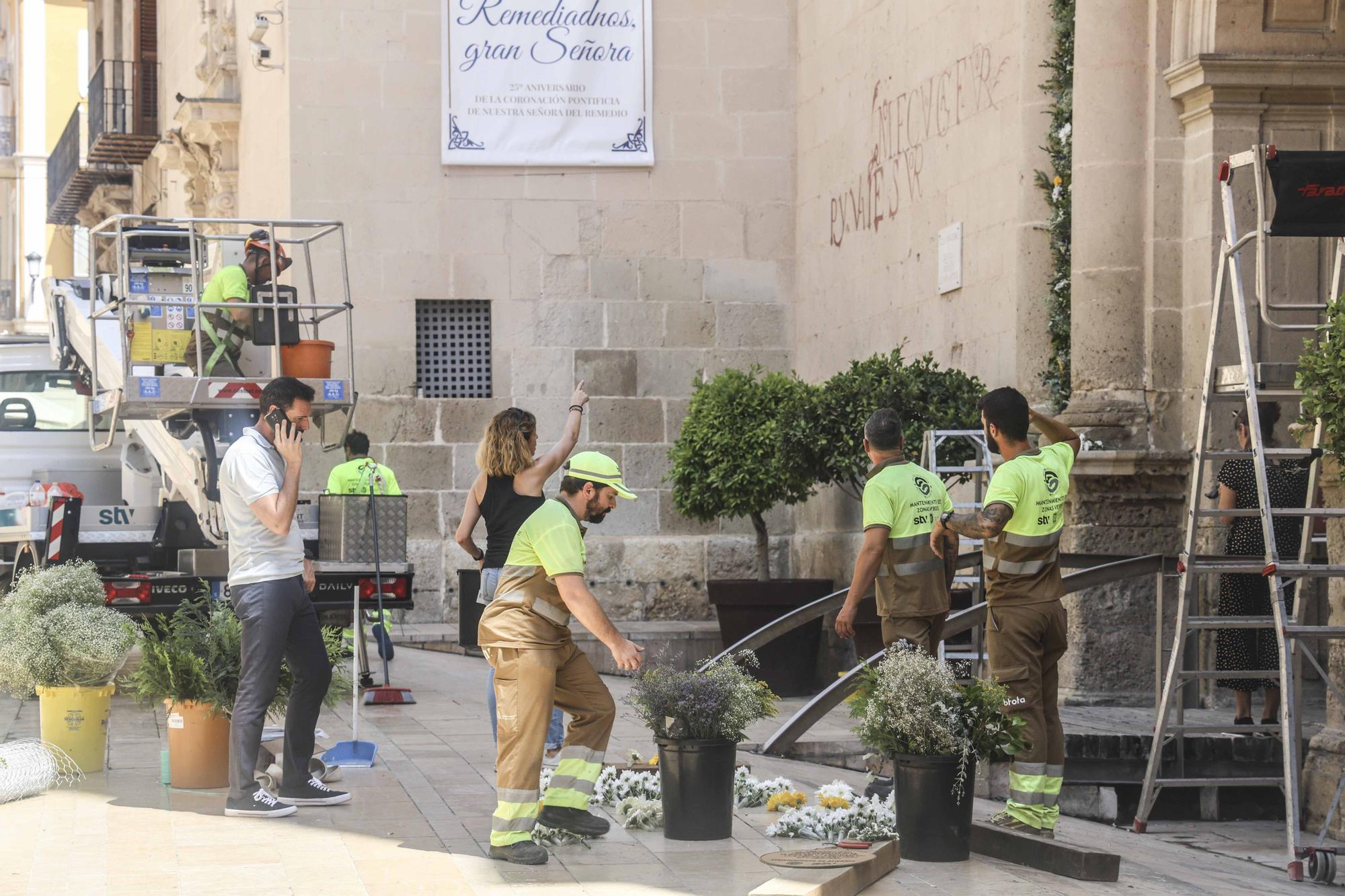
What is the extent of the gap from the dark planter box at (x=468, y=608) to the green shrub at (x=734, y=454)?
169cm

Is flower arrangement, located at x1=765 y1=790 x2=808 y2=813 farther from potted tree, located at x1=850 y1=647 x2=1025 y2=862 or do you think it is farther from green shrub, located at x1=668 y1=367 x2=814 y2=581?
green shrub, located at x1=668 y1=367 x2=814 y2=581

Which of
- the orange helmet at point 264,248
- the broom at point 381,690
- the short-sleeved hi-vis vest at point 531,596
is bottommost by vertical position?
the broom at point 381,690

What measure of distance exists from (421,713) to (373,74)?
6748 mm

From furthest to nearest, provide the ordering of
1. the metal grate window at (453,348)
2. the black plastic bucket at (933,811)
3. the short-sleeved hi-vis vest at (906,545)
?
the metal grate window at (453,348) → the short-sleeved hi-vis vest at (906,545) → the black plastic bucket at (933,811)

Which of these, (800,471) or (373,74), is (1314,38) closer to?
(800,471)

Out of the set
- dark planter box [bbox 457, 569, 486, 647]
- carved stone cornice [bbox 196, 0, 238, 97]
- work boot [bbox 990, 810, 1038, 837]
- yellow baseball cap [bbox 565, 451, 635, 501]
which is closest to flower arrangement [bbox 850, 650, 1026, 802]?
work boot [bbox 990, 810, 1038, 837]

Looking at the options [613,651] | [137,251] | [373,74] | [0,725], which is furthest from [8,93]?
[613,651]

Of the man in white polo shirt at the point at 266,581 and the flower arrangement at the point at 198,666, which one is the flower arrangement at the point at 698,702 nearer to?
the man in white polo shirt at the point at 266,581

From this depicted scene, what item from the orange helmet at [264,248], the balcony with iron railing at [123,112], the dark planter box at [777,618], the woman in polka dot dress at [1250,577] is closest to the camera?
the woman in polka dot dress at [1250,577]

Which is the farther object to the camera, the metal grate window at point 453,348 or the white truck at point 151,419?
the metal grate window at point 453,348

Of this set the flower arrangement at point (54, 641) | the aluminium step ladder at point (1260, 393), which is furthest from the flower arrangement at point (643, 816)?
the flower arrangement at point (54, 641)

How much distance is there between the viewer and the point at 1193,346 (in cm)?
1053

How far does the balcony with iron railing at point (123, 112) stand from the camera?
2472 cm

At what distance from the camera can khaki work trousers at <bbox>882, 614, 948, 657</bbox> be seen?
7.89 metres
